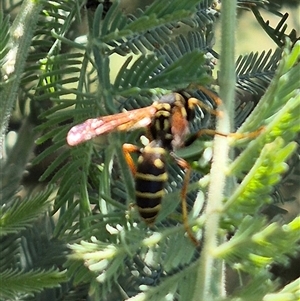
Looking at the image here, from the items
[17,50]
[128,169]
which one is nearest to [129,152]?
[128,169]

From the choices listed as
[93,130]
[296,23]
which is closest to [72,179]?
[93,130]

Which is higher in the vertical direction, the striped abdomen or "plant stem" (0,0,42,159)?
"plant stem" (0,0,42,159)

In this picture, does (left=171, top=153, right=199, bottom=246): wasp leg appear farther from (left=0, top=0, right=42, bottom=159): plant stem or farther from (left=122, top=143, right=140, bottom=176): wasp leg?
(left=0, top=0, right=42, bottom=159): plant stem

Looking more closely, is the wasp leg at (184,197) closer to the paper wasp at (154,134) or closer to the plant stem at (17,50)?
the paper wasp at (154,134)

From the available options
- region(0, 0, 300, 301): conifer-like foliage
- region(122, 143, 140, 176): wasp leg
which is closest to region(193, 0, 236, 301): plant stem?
region(0, 0, 300, 301): conifer-like foliage

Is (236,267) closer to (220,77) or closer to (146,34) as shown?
(220,77)

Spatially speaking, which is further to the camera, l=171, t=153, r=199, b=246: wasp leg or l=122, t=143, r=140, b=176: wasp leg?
l=122, t=143, r=140, b=176: wasp leg

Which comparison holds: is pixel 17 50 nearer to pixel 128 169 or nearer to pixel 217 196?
pixel 128 169

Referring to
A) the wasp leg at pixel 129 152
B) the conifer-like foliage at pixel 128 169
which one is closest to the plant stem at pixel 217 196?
the conifer-like foliage at pixel 128 169
